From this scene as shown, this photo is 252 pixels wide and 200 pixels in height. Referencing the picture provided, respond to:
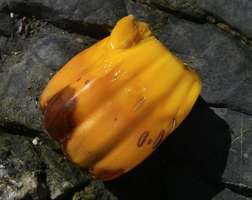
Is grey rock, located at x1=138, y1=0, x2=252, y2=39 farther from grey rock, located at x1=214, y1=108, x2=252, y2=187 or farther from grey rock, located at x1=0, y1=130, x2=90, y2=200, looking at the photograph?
grey rock, located at x1=0, y1=130, x2=90, y2=200

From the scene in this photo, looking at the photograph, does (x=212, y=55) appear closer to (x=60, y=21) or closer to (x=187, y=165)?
(x=187, y=165)

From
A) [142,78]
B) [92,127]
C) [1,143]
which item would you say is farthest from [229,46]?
[1,143]

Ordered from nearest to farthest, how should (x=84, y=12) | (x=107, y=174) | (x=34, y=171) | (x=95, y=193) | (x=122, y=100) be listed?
(x=122, y=100), (x=107, y=174), (x=34, y=171), (x=95, y=193), (x=84, y=12)

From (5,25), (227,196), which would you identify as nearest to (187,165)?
(227,196)

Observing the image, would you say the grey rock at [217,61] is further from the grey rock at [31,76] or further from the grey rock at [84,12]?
the grey rock at [31,76]

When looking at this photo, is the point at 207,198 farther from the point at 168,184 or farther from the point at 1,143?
the point at 1,143

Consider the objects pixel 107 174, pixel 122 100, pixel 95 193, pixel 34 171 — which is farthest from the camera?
pixel 95 193

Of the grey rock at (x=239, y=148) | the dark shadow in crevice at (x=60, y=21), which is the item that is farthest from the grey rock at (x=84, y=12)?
the grey rock at (x=239, y=148)

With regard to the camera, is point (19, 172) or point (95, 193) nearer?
point (19, 172)
